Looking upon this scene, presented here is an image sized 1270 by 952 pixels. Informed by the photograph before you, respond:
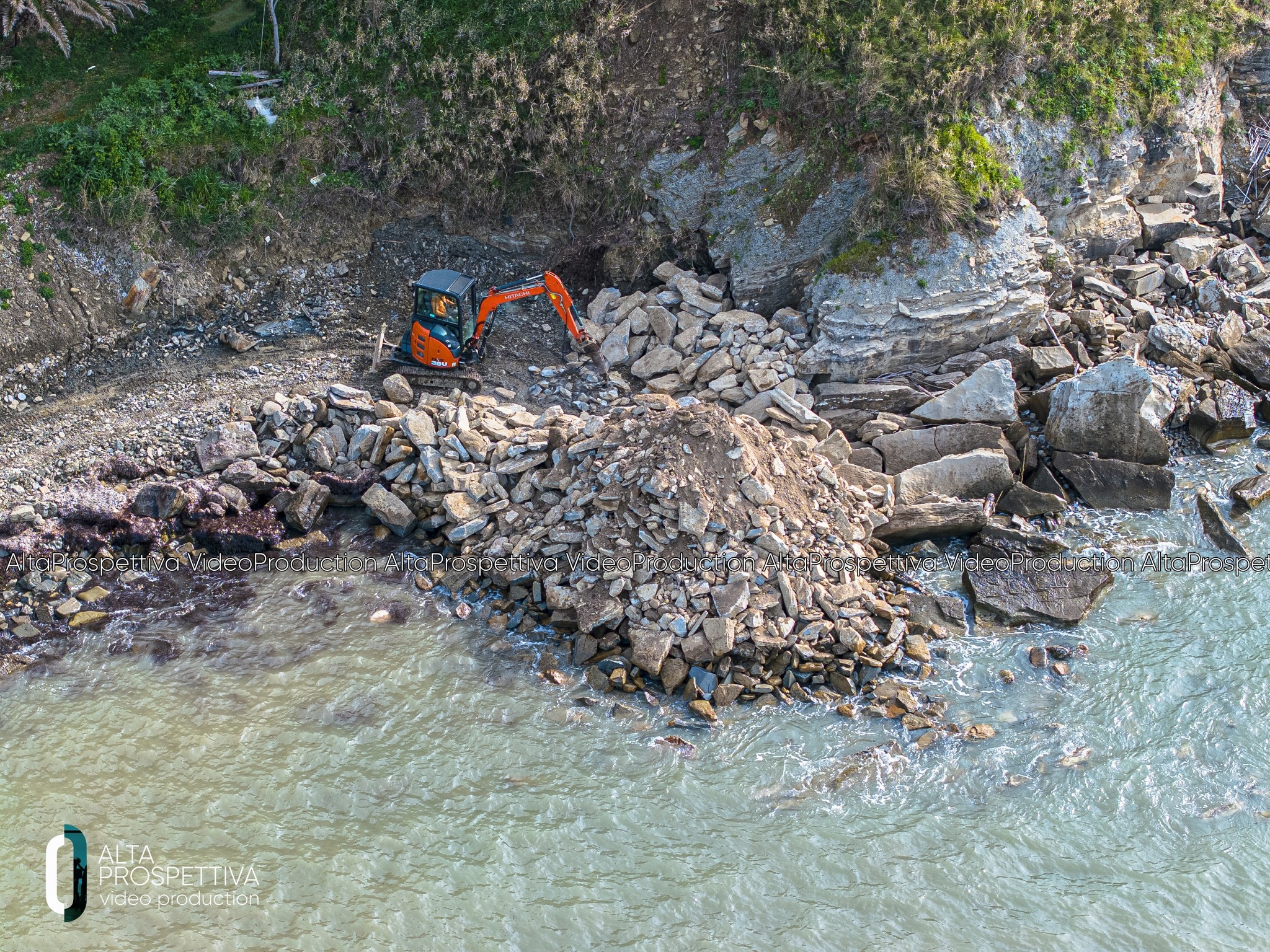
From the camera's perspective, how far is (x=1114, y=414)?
13938mm

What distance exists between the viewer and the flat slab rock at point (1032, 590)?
11.9 m

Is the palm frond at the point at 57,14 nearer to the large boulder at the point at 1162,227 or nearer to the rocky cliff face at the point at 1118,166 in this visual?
the rocky cliff face at the point at 1118,166

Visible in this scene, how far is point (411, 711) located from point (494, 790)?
1.57 m

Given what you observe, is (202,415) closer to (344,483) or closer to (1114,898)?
(344,483)

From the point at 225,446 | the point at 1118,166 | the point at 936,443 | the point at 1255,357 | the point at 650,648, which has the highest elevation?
the point at 1118,166

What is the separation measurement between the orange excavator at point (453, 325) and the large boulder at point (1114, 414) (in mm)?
7609

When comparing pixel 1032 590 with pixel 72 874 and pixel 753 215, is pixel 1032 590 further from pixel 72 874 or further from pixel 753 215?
pixel 72 874

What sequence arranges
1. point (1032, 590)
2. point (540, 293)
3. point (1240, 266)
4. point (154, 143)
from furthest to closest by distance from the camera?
point (1240, 266) → point (154, 143) → point (540, 293) → point (1032, 590)

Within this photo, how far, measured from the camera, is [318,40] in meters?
18.0

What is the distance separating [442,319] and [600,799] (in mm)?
8286

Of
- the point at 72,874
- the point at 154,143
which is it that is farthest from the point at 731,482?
the point at 154,143

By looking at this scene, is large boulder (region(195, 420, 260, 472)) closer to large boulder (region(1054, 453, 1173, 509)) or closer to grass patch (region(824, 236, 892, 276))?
grass patch (region(824, 236, 892, 276))

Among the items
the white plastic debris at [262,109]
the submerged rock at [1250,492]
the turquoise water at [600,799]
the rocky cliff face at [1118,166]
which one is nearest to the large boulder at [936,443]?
the turquoise water at [600,799]

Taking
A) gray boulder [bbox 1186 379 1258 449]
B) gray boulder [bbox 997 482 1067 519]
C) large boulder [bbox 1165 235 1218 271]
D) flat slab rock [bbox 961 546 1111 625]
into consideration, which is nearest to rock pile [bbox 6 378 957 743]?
flat slab rock [bbox 961 546 1111 625]
